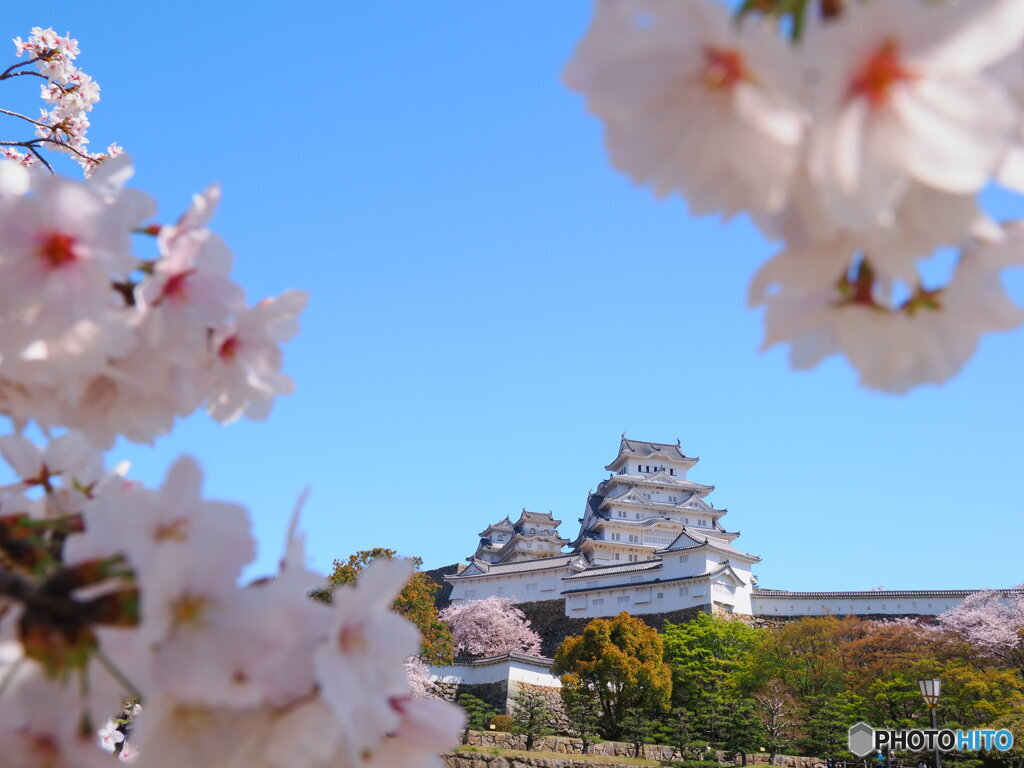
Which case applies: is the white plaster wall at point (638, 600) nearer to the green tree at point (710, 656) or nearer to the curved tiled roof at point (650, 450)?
the green tree at point (710, 656)

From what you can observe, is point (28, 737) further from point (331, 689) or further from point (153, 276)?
point (153, 276)

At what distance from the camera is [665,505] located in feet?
128

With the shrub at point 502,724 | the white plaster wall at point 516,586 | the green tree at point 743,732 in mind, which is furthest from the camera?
the white plaster wall at point 516,586

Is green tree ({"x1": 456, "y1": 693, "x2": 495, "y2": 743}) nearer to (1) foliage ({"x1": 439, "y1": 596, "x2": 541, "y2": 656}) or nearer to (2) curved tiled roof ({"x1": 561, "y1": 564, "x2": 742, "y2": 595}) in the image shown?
(1) foliage ({"x1": 439, "y1": 596, "x2": 541, "y2": 656})

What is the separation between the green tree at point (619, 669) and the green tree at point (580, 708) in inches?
6.1

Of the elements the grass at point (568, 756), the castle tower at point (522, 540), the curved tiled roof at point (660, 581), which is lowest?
the grass at point (568, 756)

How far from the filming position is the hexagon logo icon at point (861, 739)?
61.0ft

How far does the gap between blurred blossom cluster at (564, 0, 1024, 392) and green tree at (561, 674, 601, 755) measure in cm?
2225

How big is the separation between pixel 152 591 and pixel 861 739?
22246 mm

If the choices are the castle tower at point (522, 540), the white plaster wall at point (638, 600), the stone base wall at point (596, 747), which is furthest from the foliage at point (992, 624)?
the castle tower at point (522, 540)

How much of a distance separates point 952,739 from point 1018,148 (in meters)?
21.9

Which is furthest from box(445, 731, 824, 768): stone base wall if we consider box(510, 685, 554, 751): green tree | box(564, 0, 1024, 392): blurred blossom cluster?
box(564, 0, 1024, 392): blurred blossom cluster

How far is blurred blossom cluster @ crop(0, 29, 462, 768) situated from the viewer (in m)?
0.77

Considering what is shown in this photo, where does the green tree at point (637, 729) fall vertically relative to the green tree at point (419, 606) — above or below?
below
